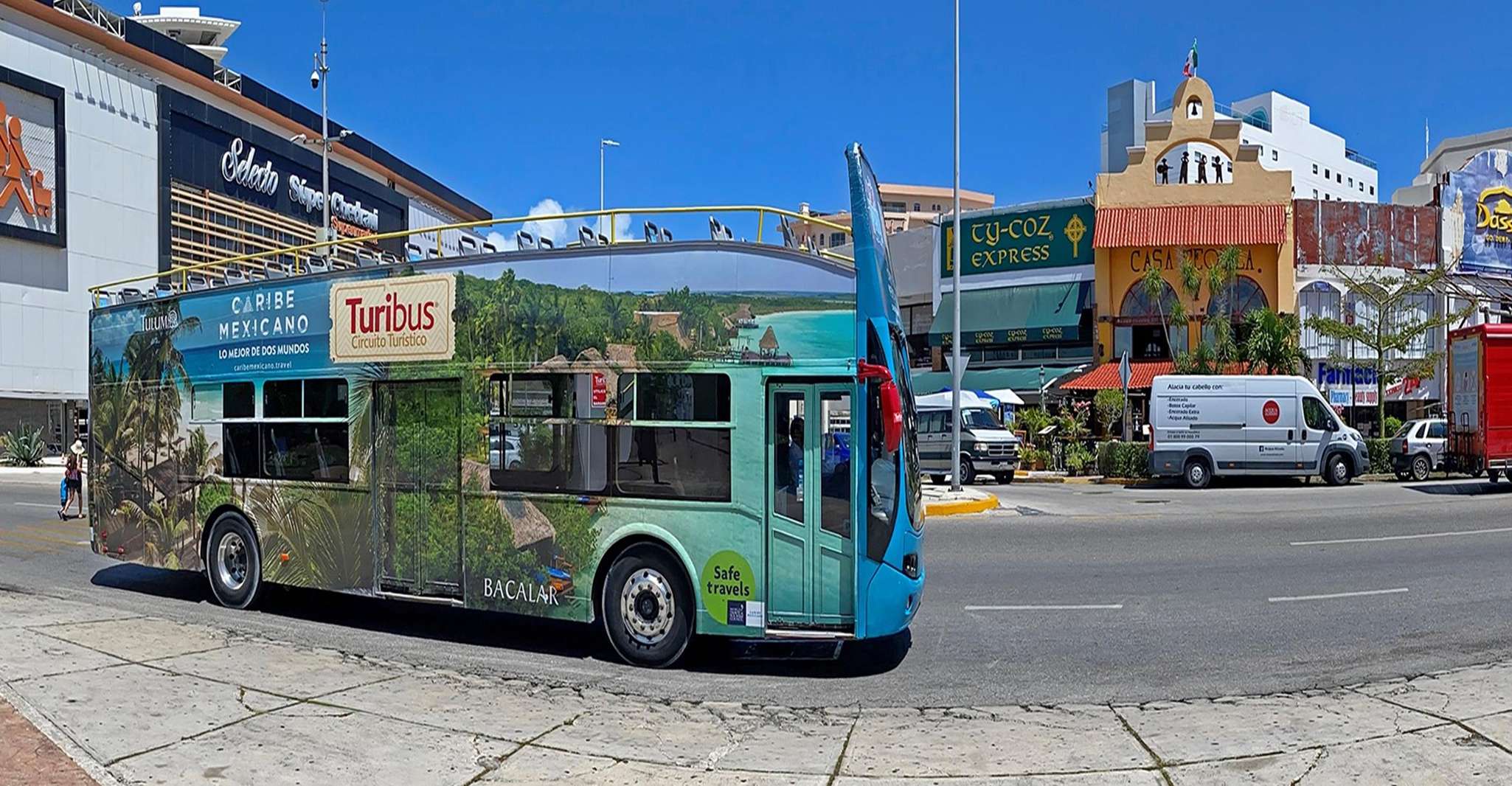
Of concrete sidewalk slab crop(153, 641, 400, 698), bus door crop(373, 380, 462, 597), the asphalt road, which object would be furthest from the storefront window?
concrete sidewalk slab crop(153, 641, 400, 698)

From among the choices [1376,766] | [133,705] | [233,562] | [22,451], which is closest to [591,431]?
[133,705]

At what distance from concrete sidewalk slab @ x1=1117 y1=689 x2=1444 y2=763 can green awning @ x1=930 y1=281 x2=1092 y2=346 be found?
1261 inches

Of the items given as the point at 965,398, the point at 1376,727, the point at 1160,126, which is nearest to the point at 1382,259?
the point at 1160,126

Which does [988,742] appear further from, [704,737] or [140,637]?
[140,637]

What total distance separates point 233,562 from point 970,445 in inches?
811

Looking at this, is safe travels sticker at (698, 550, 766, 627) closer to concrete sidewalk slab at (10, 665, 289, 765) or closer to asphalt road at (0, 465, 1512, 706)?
asphalt road at (0, 465, 1512, 706)

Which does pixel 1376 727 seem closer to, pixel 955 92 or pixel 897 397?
pixel 897 397

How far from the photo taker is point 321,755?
19.4 ft

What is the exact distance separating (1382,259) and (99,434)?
39.4 meters

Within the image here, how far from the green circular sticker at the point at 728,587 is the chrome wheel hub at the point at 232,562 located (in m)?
5.36

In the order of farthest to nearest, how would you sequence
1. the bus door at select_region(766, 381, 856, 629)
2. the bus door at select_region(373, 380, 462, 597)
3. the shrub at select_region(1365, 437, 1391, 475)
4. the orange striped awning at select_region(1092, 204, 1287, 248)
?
1. the orange striped awning at select_region(1092, 204, 1287, 248)
2. the shrub at select_region(1365, 437, 1391, 475)
3. the bus door at select_region(373, 380, 462, 597)
4. the bus door at select_region(766, 381, 856, 629)

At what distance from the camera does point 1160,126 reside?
39781 millimetres

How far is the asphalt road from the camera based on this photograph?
8070 millimetres

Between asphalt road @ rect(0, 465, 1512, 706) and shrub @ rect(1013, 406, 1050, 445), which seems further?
shrub @ rect(1013, 406, 1050, 445)
